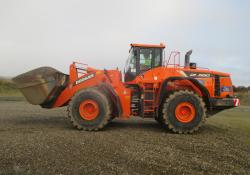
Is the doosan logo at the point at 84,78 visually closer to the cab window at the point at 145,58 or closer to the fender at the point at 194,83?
the cab window at the point at 145,58

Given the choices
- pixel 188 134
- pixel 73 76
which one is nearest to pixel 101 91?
pixel 73 76

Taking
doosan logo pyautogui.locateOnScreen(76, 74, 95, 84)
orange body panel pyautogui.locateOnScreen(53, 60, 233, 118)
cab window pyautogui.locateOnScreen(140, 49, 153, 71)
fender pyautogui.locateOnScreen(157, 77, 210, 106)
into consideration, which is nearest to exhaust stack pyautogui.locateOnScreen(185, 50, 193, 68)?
orange body panel pyautogui.locateOnScreen(53, 60, 233, 118)

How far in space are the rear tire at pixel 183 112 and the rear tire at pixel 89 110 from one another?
1945 millimetres

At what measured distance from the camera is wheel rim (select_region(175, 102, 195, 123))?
31.0ft

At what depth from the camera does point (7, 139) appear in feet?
24.0

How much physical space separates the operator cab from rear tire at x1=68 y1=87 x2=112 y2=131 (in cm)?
168

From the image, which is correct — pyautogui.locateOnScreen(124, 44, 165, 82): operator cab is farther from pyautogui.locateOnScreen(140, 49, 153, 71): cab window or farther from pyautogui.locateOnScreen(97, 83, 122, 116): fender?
pyautogui.locateOnScreen(97, 83, 122, 116): fender

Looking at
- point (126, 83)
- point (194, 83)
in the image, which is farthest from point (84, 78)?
point (194, 83)

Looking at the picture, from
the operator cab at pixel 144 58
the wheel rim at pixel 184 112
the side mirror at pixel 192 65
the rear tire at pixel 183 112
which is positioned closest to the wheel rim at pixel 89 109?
the operator cab at pixel 144 58

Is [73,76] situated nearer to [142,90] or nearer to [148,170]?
[142,90]

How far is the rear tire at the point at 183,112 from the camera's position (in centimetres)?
940

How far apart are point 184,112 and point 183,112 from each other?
4 centimetres

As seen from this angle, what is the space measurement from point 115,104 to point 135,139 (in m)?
2.27

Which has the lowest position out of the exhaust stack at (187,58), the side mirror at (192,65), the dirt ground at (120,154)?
the dirt ground at (120,154)
